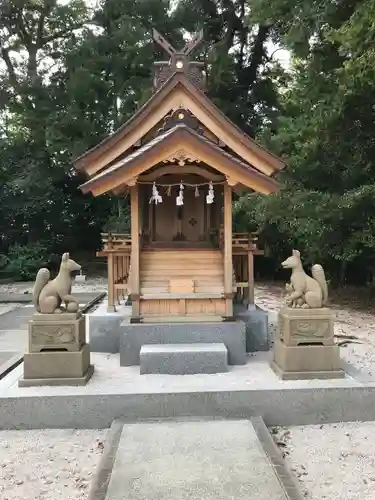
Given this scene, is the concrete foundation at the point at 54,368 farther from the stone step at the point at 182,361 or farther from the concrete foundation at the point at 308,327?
the concrete foundation at the point at 308,327

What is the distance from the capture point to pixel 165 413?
501 cm

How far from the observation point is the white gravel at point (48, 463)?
3742 mm

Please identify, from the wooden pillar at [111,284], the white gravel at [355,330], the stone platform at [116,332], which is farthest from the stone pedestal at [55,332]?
the white gravel at [355,330]

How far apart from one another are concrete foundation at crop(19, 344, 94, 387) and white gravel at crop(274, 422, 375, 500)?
239 centimetres

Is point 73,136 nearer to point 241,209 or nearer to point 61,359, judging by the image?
point 241,209

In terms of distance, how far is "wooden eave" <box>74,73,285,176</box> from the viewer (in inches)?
274

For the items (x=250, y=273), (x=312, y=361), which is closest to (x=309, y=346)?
(x=312, y=361)

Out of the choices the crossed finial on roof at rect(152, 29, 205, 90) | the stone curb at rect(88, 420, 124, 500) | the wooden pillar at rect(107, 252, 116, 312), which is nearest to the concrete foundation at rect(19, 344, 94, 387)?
the stone curb at rect(88, 420, 124, 500)

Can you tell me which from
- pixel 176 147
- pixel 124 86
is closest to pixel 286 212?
pixel 176 147

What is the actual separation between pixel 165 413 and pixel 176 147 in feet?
11.1

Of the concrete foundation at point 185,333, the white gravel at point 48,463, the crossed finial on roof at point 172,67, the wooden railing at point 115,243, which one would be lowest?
the white gravel at point 48,463

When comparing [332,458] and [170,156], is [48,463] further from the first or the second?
[170,156]

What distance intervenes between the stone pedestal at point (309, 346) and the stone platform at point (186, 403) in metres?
0.18

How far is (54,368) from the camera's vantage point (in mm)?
5387
